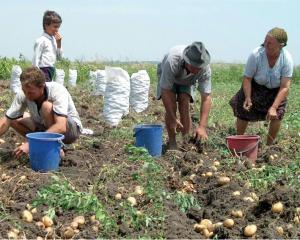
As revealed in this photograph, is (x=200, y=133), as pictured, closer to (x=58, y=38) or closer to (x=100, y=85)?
(x=58, y=38)

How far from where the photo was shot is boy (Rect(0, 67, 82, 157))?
4.62m

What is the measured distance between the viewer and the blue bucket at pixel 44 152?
177 inches

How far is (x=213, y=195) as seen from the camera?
4270 millimetres

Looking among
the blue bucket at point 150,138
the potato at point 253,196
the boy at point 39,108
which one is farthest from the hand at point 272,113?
the boy at point 39,108

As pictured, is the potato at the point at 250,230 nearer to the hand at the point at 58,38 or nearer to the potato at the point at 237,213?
the potato at the point at 237,213

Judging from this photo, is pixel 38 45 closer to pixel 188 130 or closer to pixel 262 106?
pixel 188 130

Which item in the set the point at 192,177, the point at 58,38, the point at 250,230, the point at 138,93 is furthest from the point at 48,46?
the point at 250,230

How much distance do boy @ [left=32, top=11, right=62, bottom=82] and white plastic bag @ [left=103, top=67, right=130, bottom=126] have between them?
3.64 feet

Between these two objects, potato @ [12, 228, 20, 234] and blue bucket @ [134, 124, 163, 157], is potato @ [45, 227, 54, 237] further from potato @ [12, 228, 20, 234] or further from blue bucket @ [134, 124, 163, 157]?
blue bucket @ [134, 124, 163, 157]

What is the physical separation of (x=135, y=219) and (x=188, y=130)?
2680mm

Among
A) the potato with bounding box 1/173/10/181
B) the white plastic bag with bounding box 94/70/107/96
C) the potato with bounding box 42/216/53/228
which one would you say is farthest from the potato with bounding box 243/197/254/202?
the white plastic bag with bounding box 94/70/107/96

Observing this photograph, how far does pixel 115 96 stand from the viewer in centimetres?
830

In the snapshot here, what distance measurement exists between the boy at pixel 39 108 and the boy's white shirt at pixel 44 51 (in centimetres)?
215

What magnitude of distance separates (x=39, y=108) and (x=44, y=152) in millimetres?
617
